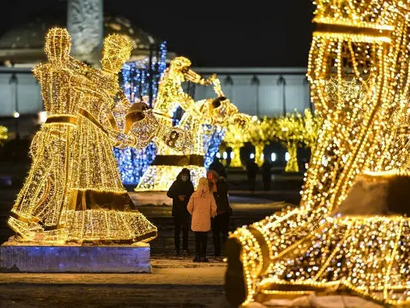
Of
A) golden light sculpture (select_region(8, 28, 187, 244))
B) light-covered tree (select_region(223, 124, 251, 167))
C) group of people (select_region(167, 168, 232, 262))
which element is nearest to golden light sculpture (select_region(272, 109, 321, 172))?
light-covered tree (select_region(223, 124, 251, 167))

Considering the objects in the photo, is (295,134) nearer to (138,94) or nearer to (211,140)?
(138,94)

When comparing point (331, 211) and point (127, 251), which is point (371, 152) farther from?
point (127, 251)

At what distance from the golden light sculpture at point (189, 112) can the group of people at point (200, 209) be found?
587 centimetres

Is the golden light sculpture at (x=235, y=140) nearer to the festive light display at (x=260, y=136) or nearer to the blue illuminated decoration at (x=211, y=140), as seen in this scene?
the festive light display at (x=260, y=136)

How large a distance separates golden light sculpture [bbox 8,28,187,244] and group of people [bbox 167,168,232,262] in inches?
75.5

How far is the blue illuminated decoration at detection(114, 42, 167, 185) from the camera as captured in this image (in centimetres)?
3662

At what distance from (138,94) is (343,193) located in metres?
31.1

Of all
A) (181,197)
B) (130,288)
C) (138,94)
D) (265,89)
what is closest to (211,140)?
(181,197)

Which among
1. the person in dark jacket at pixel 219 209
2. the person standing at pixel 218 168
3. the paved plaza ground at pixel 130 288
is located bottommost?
the paved plaza ground at pixel 130 288

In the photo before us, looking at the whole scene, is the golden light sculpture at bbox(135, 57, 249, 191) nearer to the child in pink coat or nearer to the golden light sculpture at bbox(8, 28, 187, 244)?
the child in pink coat

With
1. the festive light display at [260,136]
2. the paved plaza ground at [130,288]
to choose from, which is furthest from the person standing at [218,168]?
the festive light display at [260,136]

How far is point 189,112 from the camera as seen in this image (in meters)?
26.2

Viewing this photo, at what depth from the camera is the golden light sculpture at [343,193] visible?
9.88m

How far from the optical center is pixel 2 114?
107375 millimetres
